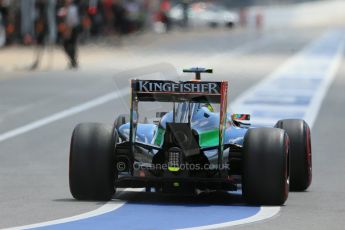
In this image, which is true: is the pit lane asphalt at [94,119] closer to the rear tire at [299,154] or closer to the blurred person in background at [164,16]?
the rear tire at [299,154]

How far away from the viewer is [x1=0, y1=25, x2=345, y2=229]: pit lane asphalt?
11617mm

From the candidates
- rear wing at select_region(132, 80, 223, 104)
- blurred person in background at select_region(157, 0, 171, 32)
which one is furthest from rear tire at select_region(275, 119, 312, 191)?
blurred person in background at select_region(157, 0, 171, 32)

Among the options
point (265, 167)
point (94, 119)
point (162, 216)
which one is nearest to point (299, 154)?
point (265, 167)

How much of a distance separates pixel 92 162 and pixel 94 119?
10881 mm

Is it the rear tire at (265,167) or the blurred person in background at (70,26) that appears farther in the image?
the blurred person in background at (70,26)

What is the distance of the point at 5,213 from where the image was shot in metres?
11.2

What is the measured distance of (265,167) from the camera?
11.6m

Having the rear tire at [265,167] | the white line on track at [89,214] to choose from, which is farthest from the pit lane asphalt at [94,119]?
the rear tire at [265,167]

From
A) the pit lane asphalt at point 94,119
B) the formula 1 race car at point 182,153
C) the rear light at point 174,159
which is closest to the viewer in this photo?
the pit lane asphalt at point 94,119

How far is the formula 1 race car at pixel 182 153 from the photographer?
1173 centimetres

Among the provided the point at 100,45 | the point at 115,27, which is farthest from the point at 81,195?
the point at 115,27

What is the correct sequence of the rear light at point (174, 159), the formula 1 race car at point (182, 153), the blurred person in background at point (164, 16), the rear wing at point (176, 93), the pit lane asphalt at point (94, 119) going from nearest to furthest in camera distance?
the pit lane asphalt at point (94, 119) < the formula 1 race car at point (182, 153) < the rear light at point (174, 159) < the rear wing at point (176, 93) < the blurred person in background at point (164, 16)

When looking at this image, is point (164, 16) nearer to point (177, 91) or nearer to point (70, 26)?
point (70, 26)

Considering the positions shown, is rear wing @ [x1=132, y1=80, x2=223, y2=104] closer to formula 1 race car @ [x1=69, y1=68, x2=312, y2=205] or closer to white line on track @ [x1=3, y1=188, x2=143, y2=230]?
formula 1 race car @ [x1=69, y1=68, x2=312, y2=205]
